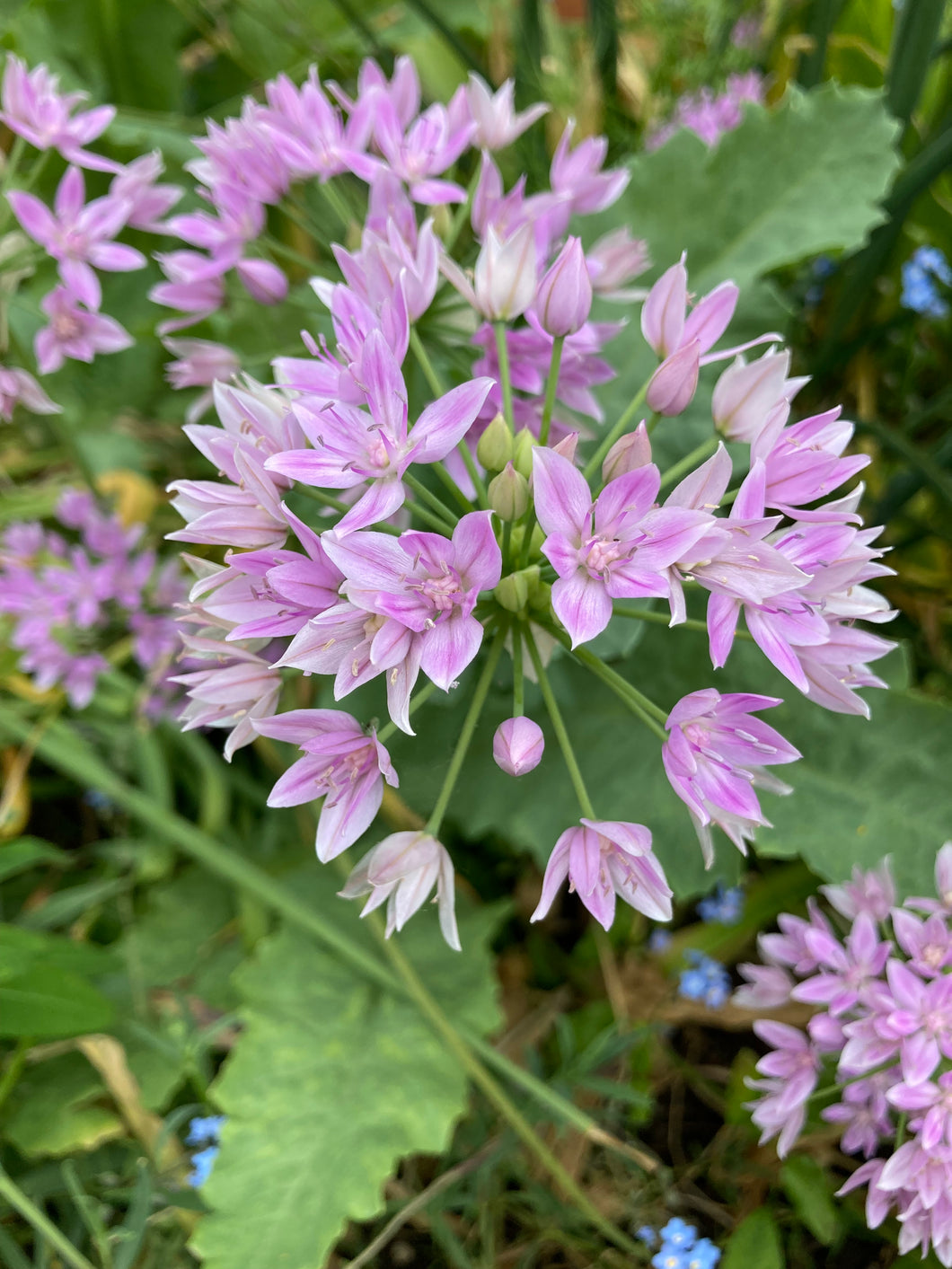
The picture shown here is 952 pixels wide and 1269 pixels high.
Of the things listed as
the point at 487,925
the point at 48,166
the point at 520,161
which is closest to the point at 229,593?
the point at 487,925

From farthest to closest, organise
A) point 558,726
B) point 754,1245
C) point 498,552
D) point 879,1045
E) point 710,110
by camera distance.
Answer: point 710,110
point 754,1245
point 879,1045
point 558,726
point 498,552

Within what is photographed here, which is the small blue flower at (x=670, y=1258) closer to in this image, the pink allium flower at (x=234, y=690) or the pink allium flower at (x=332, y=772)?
the pink allium flower at (x=332, y=772)

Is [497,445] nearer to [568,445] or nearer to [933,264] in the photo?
[568,445]

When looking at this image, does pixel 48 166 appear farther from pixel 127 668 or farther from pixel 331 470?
pixel 331 470

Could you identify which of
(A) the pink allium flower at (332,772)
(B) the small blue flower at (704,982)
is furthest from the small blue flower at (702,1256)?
(A) the pink allium flower at (332,772)

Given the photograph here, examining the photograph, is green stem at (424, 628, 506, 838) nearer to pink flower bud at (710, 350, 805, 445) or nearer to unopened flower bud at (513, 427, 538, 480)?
unopened flower bud at (513, 427, 538, 480)

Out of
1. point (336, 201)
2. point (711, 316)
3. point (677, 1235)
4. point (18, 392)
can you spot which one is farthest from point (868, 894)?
point (18, 392)
